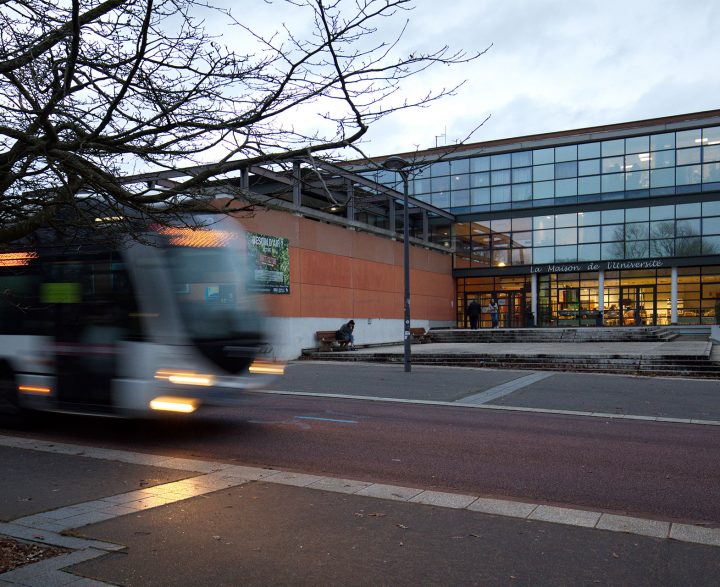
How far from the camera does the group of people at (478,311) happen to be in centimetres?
3612

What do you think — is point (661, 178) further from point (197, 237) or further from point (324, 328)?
point (197, 237)

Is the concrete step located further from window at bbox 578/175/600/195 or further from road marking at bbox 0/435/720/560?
window at bbox 578/175/600/195

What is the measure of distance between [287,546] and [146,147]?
10.1 ft

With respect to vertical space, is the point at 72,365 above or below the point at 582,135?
below

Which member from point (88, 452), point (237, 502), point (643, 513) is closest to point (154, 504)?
point (237, 502)

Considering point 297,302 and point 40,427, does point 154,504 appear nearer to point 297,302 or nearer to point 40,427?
point 40,427

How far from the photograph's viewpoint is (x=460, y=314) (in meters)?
41.2

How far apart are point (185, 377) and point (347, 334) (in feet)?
62.8

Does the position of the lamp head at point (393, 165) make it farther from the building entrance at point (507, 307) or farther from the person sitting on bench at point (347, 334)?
the building entrance at point (507, 307)

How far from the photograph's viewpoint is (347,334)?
2722 centimetres

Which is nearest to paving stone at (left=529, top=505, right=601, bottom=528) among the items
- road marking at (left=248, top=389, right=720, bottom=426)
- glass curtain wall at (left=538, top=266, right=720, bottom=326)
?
road marking at (left=248, top=389, right=720, bottom=426)

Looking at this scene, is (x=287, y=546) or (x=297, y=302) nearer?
(x=287, y=546)

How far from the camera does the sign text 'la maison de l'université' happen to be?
3584cm

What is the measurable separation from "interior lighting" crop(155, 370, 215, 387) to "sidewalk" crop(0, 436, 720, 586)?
150 centimetres
